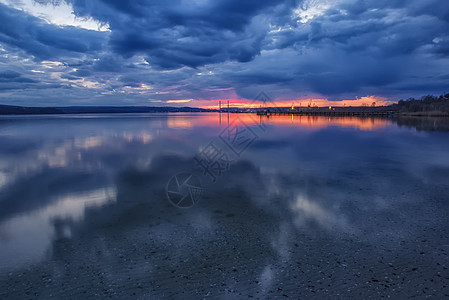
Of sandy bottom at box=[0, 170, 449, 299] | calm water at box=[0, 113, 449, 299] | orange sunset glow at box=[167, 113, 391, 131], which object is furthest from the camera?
orange sunset glow at box=[167, 113, 391, 131]

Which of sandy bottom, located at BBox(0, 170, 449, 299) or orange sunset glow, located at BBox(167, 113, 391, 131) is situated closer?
sandy bottom, located at BBox(0, 170, 449, 299)

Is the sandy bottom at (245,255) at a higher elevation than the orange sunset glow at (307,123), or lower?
lower

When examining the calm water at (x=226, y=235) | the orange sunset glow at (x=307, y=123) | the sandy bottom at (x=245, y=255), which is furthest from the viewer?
the orange sunset glow at (x=307, y=123)

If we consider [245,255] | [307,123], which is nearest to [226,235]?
[245,255]

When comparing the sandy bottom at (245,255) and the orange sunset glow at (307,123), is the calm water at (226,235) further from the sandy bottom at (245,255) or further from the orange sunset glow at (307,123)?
the orange sunset glow at (307,123)

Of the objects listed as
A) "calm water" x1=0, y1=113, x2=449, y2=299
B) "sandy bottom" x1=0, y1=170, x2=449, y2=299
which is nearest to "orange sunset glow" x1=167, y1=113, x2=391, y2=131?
"calm water" x1=0, y1=113, x2=449, y2=299

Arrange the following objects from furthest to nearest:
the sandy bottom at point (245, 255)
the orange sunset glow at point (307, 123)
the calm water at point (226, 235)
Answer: the orange sunset glow at point (307, 123) < the calm water at point (226, 235) < the sandy bottom at point (245, 255)

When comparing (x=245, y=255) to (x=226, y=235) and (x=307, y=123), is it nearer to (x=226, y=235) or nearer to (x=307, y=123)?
(x=226, y=235)

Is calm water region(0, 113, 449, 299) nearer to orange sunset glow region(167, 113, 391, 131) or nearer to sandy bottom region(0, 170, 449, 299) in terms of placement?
sandy bottom region(0, 170, 449, 299)

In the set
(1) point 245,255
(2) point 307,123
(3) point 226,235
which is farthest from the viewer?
(2) point 307,123

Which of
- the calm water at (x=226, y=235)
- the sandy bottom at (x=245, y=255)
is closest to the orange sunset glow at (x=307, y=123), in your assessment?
the calm water at (x=226, y=235)

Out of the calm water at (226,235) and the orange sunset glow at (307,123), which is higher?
the orange sunset glow at (307,123)

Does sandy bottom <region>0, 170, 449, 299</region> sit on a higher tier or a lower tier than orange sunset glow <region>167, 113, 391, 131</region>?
lower

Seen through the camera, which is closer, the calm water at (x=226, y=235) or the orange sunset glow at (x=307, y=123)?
the calm water at (x=226, y=235)
